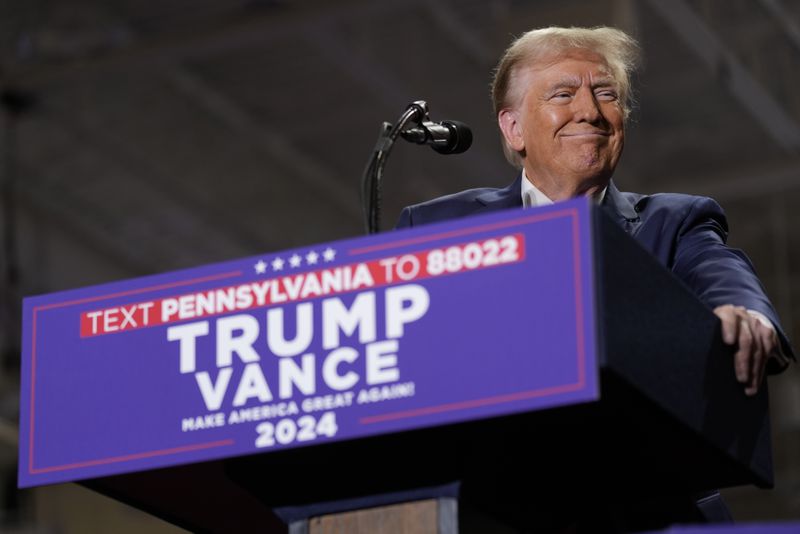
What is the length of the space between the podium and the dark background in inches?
220

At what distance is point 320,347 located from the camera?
5.29ft

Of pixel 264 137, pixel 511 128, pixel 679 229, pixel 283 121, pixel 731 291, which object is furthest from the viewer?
pixel 264 137

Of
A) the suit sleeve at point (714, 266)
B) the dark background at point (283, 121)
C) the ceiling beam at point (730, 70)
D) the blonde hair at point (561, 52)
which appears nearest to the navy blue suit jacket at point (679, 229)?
the suit sleeve at point (714, 266)

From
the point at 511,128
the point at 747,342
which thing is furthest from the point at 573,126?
the point at 747,342

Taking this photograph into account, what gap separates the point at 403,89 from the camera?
960 cm

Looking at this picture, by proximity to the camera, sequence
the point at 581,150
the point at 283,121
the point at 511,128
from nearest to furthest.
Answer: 1. the point at 581,150
2. the point at 511,128
3. the point at 283,121

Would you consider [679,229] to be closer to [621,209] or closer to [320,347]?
[621,209]

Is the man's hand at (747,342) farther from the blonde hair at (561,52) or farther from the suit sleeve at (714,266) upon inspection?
the blonde hair at (561,52)

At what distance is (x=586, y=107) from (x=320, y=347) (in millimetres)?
698

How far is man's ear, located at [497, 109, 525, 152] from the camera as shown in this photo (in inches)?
90.2

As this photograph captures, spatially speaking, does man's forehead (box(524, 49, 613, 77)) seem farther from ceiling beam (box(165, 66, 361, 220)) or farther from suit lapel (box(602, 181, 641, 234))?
ceiling beam (box(165, 66, 361, 220))

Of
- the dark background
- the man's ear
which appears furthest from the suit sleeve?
the dark background

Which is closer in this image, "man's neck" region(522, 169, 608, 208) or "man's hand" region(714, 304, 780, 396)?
"man's hand" region(714, 304, 780, 396)

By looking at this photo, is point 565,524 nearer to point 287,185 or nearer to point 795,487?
point 287,185
